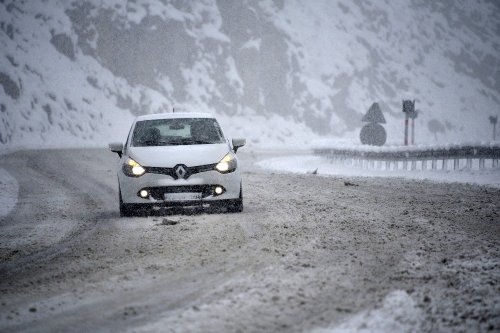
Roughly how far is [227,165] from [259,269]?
3.95 meters

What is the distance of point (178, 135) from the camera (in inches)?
406

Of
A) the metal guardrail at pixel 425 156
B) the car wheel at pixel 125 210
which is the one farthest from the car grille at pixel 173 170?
the metal guardrail at pixel 425 156

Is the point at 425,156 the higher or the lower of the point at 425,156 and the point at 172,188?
the lower

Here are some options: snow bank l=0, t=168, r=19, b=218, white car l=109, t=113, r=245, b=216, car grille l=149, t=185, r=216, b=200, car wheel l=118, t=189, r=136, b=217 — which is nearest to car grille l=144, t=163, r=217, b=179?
white car l=109, t=113, r=245, b=216

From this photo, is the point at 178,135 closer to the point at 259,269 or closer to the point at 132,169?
the point at 132,169

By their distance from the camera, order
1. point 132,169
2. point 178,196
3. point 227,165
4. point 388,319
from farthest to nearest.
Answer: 1. point 227,165
2. point 132,169
3. point 178,196
4. point 388,319

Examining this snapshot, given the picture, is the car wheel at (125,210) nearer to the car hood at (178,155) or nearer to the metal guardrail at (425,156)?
the car hood at (178,155)

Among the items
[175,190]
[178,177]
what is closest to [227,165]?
[178,177]

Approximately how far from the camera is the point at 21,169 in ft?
66.1

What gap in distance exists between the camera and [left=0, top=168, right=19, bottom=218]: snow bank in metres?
11.0

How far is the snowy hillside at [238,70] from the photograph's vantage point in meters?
49.0

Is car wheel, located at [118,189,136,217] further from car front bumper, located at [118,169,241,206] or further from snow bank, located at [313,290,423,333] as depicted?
snow bank, located at [313,290,423,333]

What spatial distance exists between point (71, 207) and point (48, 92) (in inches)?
1589

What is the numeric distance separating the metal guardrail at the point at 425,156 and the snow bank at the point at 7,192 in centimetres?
1308
